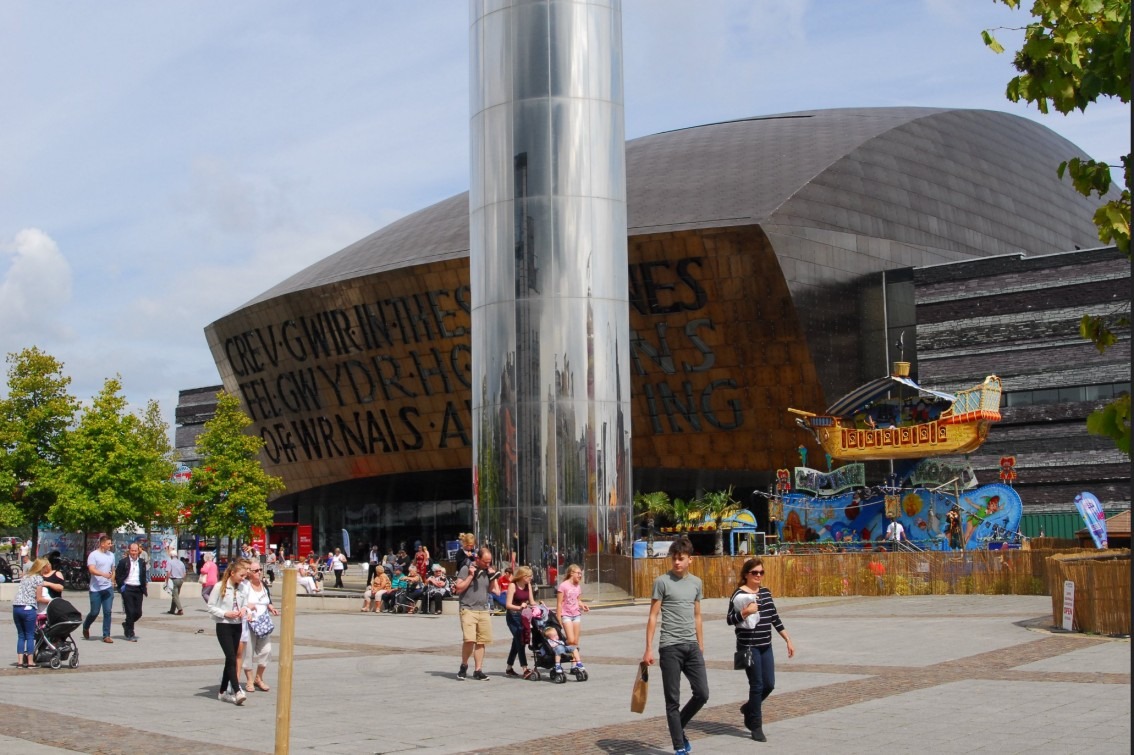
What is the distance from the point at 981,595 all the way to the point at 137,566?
788 inches

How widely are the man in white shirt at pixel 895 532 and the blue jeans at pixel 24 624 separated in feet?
85.8

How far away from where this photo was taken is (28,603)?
18.3 meters

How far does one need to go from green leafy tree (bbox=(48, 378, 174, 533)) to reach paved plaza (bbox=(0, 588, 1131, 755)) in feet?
77.0

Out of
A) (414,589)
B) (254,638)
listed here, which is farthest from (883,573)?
(254,638)

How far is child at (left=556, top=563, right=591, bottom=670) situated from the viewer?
56.9 feet

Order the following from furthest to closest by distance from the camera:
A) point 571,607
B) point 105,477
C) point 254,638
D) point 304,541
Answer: point 304,541
point 105,477
point 571,607
point 254,638

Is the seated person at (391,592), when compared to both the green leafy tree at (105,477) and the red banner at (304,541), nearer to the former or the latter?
the green leafy tree at (105,477)

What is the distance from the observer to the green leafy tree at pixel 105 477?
46.2 m

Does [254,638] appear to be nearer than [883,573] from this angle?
Yes

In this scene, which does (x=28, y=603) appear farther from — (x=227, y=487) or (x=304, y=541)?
(x=304, y=541)

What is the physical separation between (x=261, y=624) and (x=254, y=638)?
42 centimetres

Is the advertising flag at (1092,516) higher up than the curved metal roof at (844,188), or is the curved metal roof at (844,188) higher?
the curved metal roof at (844,188)

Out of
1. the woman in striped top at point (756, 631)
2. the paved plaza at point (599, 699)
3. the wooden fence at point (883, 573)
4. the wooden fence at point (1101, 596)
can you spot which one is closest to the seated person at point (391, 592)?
the wooden fence at point (883, 573)

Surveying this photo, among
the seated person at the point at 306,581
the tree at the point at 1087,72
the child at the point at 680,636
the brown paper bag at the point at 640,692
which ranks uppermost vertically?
the tree at the point at 1087,72
